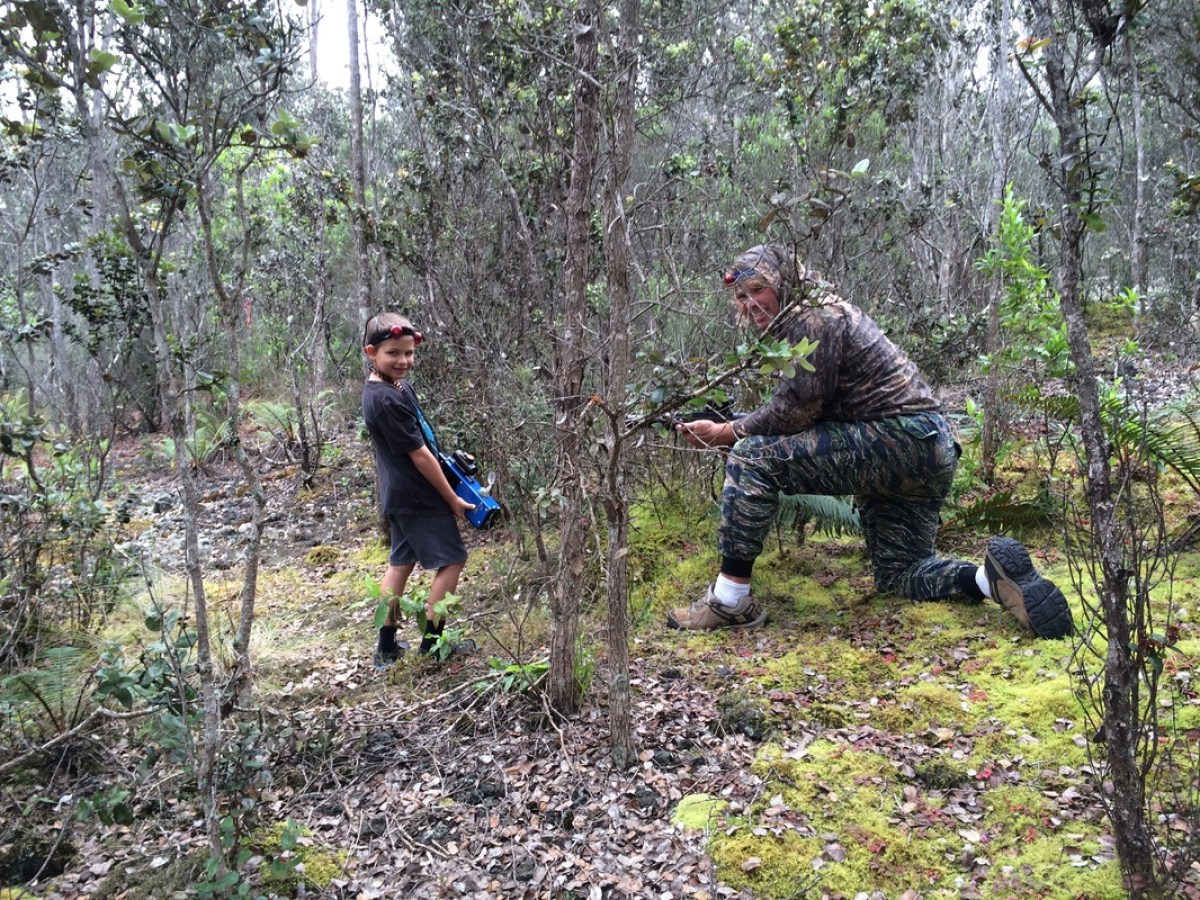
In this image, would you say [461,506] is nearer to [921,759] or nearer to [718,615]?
[718,615]

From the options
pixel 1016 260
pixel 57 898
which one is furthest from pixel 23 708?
pixel 1016 260

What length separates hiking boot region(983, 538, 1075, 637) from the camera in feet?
11.2

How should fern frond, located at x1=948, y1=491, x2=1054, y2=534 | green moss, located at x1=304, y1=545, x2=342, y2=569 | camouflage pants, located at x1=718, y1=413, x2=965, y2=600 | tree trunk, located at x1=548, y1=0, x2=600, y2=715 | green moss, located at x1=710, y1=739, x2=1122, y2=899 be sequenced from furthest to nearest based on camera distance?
green moss, located at x1=304, y1=545, x2=342, y2=569 < fern frond, located at x1=948, y1=491, x2=1054, y2=534 < camouflage pants, located at x1=718, y1=413, x2=965, y2=600 < tree trunk, located at x1=548, y1=0, x2=600, y2=715 < green moss, located at x1=710, y1=739, x2=1122, y2=899

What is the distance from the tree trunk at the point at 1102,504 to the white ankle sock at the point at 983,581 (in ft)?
6.00

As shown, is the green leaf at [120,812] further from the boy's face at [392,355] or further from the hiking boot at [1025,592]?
the hiking boot at [1025,592]

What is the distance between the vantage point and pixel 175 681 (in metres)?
2.50

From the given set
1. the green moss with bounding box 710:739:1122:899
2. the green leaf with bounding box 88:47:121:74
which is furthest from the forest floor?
the green leaf with bounding box 88:47:121:74

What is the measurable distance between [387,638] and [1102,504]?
11.1 feet

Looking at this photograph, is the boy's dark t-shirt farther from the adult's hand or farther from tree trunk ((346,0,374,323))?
tree trunk ((346,0,374,323))

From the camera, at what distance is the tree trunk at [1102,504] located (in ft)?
6.11

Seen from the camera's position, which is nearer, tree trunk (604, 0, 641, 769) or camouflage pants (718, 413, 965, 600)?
tree trunk (604, 0, 641, 769)

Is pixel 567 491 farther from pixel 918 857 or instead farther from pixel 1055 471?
pixel 1055 471

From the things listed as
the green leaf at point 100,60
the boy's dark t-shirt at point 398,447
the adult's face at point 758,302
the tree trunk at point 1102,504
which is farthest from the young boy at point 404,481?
the tree trunk at point 1102,504

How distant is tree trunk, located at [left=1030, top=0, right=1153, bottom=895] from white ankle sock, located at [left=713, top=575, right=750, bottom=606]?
2089mm
